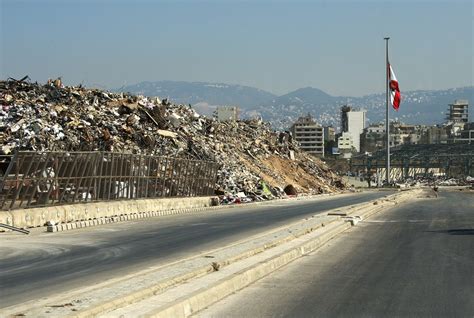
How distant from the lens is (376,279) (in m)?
12.9

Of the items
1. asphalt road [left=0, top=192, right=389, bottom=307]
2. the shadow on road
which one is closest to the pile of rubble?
asphalt road [left=0, top=192, right=389, bottom=307]

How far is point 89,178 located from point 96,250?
1283 centimetres

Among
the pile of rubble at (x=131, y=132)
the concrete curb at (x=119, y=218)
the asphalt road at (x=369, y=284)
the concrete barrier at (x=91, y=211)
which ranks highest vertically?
the pile of rubble at (x=131, y=132)

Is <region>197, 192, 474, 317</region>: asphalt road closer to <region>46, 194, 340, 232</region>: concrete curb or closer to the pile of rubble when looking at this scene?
<region>46, 194, 340, 232</region>: concrete curb

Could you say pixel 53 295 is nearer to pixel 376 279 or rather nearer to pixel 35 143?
pixel 376 279

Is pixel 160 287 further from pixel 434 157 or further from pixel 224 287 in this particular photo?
pixel 434 157

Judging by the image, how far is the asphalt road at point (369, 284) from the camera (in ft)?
32.6

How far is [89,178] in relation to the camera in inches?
1204

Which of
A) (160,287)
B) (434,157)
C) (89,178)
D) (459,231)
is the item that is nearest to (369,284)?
(160,287)

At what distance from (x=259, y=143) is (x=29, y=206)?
53507mm

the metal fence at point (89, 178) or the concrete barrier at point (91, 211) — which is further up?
the metal fence at point (89, 178)

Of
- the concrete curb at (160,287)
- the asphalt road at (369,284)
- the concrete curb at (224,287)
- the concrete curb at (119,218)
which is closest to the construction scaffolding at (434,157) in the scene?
the concrete curb at (119,218)

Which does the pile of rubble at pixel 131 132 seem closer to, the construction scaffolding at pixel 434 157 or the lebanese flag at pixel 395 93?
the lebanese flag at pixel 395 93

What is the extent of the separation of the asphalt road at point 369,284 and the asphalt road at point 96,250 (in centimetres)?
288
